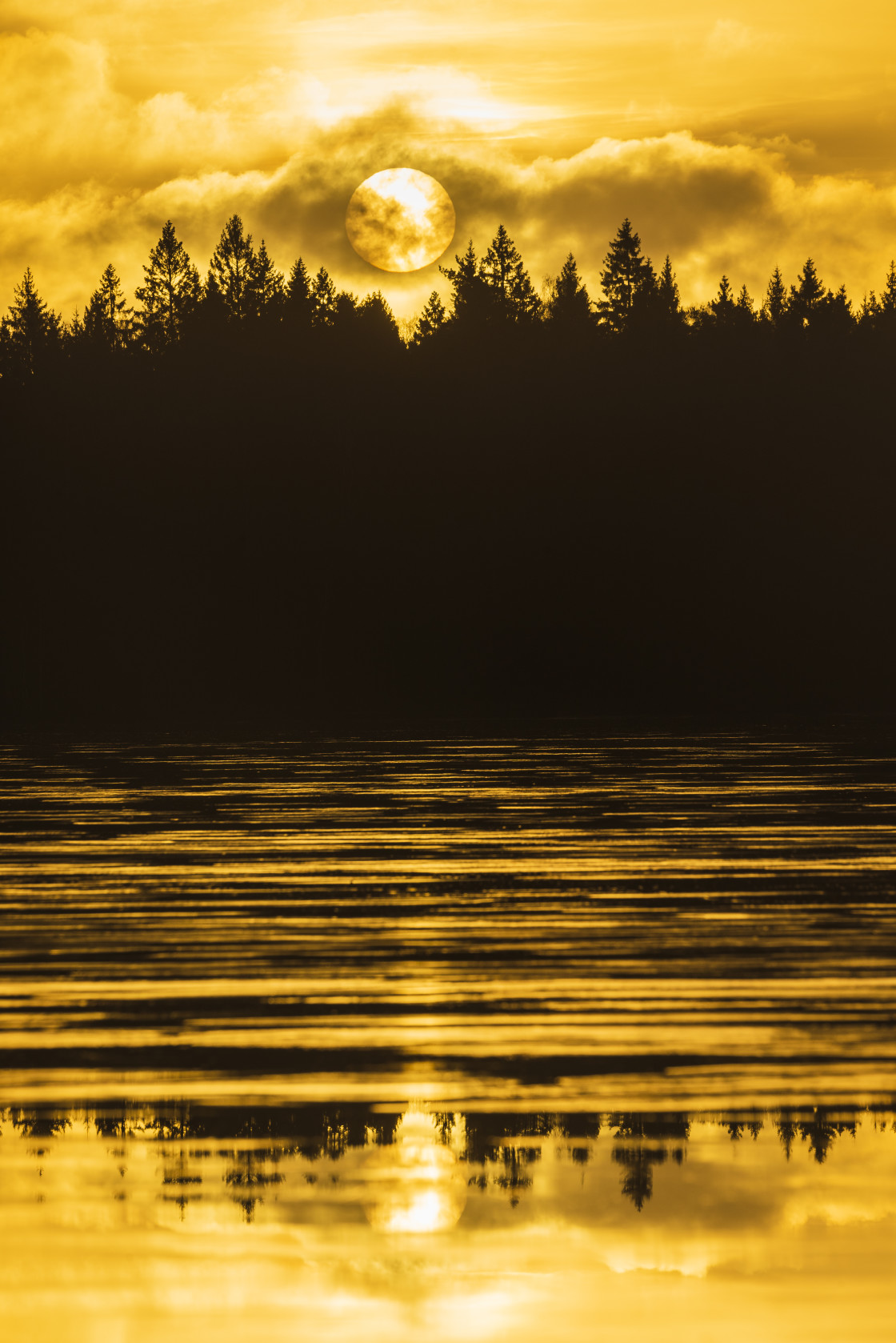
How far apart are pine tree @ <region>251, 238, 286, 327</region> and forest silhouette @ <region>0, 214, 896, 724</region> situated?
1080mm

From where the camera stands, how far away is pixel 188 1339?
508 cm

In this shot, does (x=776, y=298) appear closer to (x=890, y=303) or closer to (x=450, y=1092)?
(x=890, y=303)

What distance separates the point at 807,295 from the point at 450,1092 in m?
94.1

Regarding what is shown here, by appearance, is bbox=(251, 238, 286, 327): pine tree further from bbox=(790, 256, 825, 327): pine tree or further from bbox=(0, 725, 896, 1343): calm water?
bbox=(0, 725, 896, 1343): calm water

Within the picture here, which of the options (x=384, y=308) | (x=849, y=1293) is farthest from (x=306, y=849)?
(x=384, y=308)

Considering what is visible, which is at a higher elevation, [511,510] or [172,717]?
[511,510]

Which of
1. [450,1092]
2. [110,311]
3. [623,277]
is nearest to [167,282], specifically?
[110,311]

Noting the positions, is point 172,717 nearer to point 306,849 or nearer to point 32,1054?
point 306,849

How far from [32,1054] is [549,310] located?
9118cm

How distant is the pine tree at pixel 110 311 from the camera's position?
97625 millimetres

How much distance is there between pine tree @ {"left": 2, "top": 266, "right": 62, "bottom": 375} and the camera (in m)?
86.0

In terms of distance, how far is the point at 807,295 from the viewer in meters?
→ 97.4

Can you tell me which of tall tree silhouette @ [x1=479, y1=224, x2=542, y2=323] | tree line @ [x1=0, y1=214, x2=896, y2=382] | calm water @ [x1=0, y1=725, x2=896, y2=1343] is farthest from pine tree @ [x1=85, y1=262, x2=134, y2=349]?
calm water @ [x1=0, y1=725, x2=896, y2=1343]

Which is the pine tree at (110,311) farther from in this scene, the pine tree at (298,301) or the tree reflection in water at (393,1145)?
the tree reflection in water at (393,1145)
